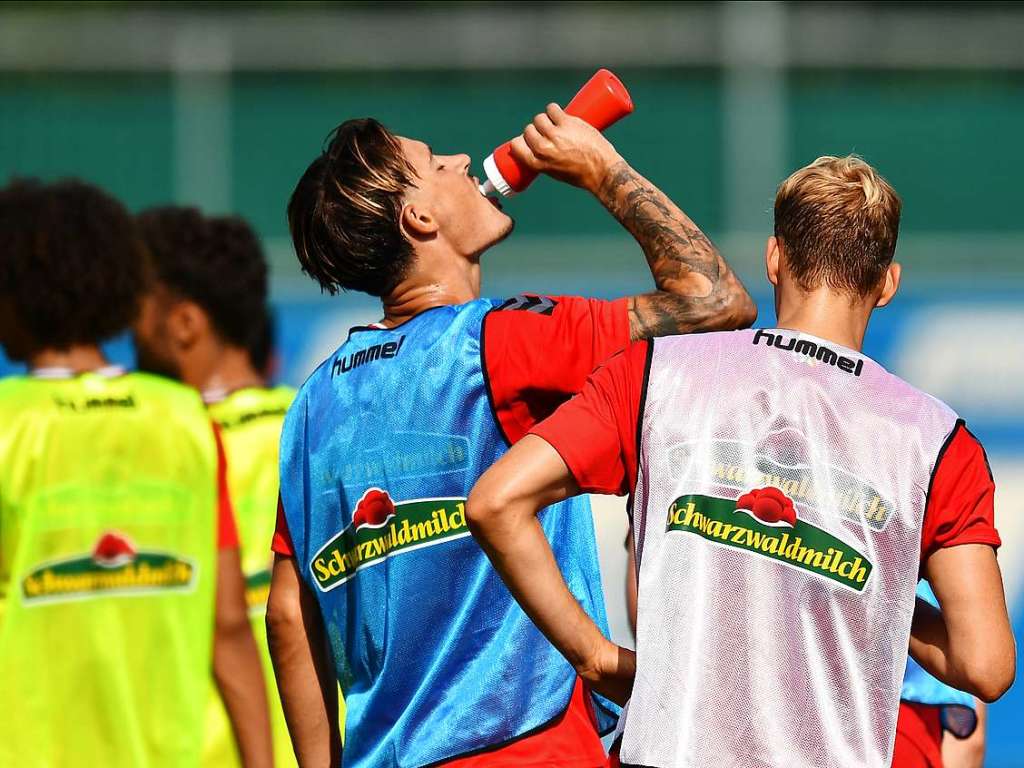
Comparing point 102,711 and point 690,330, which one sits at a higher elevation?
point 690,330

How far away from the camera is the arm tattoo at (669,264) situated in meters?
3.22

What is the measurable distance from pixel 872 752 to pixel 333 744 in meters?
1.26

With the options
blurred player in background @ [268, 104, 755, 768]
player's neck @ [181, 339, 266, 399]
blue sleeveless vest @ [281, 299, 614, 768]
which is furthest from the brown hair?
player's neck @ [181, 339, 266, 399]

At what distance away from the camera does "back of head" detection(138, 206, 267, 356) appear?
17.4ft

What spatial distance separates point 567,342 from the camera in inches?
124

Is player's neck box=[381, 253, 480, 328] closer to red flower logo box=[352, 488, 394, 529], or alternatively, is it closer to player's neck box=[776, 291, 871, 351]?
red flower logo box=[352, 488, 394, 529]

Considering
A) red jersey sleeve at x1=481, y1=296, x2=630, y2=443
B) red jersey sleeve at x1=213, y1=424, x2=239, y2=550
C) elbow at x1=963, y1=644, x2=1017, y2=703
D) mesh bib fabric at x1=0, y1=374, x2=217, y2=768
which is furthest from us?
red jersey sleeve at x1=213, y1=424, x2=239, y2=550

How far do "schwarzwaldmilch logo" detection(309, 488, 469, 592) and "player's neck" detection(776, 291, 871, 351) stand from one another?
73cm

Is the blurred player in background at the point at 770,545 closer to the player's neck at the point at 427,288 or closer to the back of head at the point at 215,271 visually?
the player's neck at the point at 427,288

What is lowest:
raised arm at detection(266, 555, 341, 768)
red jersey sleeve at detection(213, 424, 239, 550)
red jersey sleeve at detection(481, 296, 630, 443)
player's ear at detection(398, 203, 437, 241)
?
raised arm at detection(266, 555, 341, 768)

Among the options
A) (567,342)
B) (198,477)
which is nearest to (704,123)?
(198,477)

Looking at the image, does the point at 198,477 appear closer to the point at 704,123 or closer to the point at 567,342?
the point at 567,342

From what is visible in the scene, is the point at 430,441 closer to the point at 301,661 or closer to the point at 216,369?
the point at 301,661

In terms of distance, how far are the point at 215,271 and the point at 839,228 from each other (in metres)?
2.93
